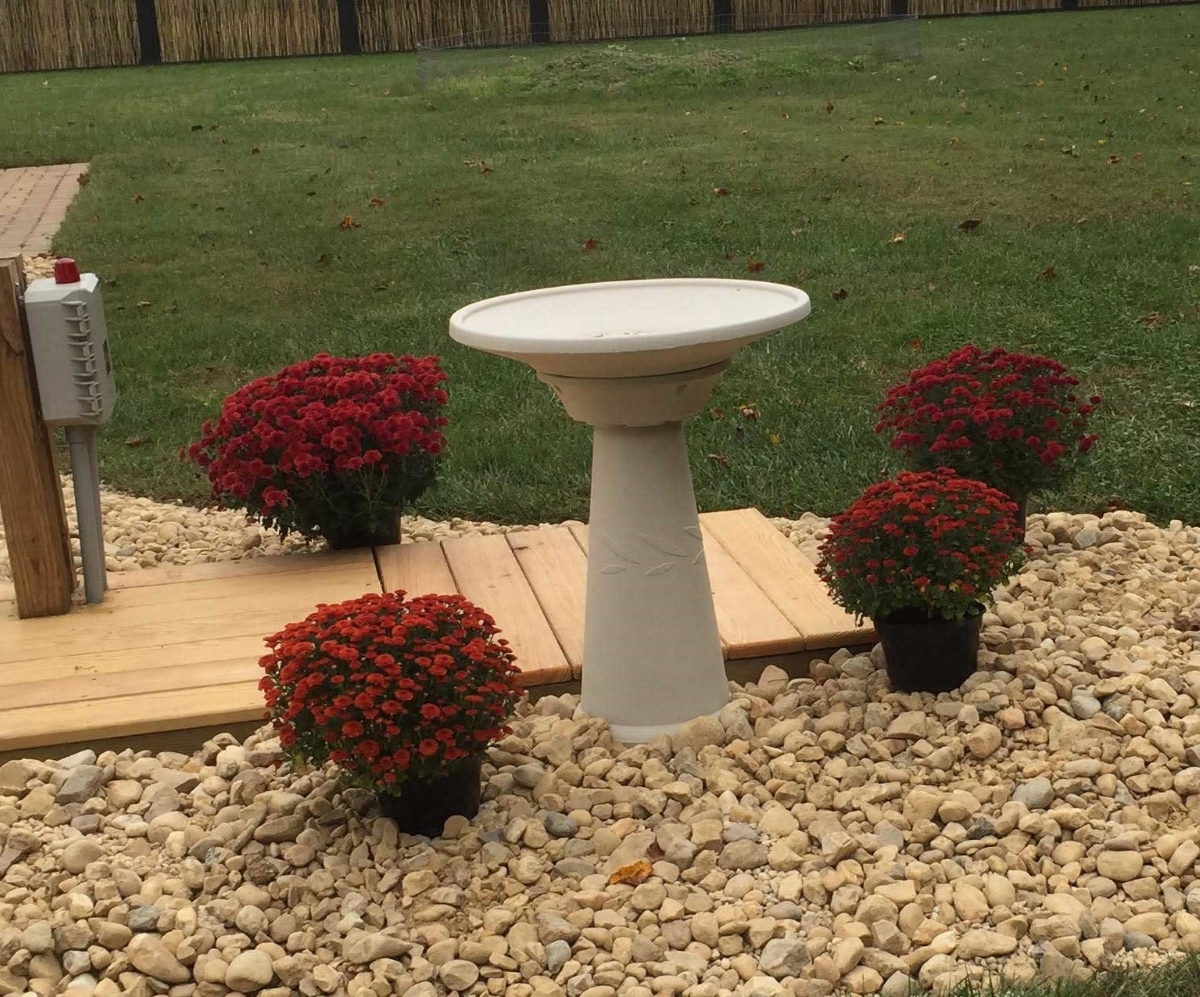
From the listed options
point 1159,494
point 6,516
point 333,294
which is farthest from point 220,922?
point 333,294

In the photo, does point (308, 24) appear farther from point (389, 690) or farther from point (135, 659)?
point (389, 690)

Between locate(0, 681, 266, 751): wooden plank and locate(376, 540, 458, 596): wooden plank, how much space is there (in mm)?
736

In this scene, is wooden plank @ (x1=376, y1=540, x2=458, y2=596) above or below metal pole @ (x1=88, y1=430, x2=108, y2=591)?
below

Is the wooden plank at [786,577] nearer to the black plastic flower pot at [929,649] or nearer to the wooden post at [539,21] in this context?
the black plastic flower pot at [929,649]

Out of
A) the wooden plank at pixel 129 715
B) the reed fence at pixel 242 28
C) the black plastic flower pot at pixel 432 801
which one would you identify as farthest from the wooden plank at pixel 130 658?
the reed fence at pixel 242 28

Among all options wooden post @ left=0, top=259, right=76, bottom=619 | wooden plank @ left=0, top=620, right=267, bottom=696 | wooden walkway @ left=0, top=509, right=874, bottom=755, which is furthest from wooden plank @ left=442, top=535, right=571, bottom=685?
wooden post @ left=0, top=259, right=76, bottom=619

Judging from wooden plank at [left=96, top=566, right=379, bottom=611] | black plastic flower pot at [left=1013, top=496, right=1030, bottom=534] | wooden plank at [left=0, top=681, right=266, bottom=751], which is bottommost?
wooden plank at [left=96, top=566, right=379, bottom=611]

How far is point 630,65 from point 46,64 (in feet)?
38.8

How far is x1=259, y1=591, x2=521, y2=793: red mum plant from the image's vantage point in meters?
2.89

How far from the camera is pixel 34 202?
1140cm

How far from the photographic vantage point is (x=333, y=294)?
8.42 m

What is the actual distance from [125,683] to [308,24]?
2211cm

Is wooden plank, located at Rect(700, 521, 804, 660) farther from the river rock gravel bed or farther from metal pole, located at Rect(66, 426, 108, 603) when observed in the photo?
metal pole, located at Rect(66, 426, 108, 603)

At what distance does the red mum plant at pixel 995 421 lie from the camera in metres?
4.15
